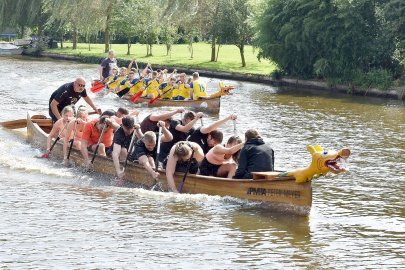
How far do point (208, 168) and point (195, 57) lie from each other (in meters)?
41.9

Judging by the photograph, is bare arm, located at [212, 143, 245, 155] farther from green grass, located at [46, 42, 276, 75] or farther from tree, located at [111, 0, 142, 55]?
tree, located at [111, 0, 142, 55]

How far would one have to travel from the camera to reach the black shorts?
16625mm

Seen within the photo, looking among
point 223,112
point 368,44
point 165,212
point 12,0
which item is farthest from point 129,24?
point 165,212

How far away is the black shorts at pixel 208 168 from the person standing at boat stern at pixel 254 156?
1031 mm

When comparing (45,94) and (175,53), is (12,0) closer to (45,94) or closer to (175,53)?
(175,53)

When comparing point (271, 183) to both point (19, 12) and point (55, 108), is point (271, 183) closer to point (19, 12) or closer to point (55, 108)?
point (55, 108)

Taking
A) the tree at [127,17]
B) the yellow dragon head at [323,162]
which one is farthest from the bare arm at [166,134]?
the tree at [127,17]

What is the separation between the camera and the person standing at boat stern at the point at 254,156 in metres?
15.5

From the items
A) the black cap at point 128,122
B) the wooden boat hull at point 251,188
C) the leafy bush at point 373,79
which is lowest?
the wooden boat hull at point 251,188

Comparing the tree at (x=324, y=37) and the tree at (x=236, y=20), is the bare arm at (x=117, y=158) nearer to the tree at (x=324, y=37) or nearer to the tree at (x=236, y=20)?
the tree at (x=324, y=37)

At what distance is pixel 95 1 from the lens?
59.2 meters

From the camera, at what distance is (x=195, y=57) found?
5816cm

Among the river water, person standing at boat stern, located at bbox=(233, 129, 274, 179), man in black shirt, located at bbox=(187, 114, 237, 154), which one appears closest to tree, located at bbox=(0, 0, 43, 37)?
the river water

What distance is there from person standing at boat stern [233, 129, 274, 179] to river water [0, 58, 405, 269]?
27.9 inches
